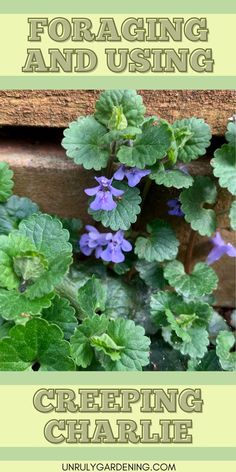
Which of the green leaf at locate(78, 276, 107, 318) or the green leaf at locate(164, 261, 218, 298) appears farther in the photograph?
the green leaf at locate(164, 261, 218, 298)

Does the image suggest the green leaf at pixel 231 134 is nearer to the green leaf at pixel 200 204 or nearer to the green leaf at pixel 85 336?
the green leaf at pixel 200 204

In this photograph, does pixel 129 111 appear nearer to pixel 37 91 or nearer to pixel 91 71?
pixel 91 71

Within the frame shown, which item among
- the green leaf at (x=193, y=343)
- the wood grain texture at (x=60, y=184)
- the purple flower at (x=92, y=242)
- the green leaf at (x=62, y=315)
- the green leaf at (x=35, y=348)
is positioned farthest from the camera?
the wood grain texture at (x=60, y=184)

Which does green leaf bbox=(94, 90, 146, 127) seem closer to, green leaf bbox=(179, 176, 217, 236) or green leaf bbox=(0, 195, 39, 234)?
green leaf bbox=(179, 176, 217, 236)

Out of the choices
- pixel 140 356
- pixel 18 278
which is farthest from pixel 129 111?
pixel 140 356

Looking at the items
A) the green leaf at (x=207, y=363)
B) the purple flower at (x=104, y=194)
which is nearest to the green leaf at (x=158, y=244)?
the purple flower at (x=104, y=194)

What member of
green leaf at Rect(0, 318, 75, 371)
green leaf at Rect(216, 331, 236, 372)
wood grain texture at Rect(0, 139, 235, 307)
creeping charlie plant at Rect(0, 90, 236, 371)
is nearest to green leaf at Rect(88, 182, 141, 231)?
creeping charlie plant at Rect(0, 90, 236, 371)
